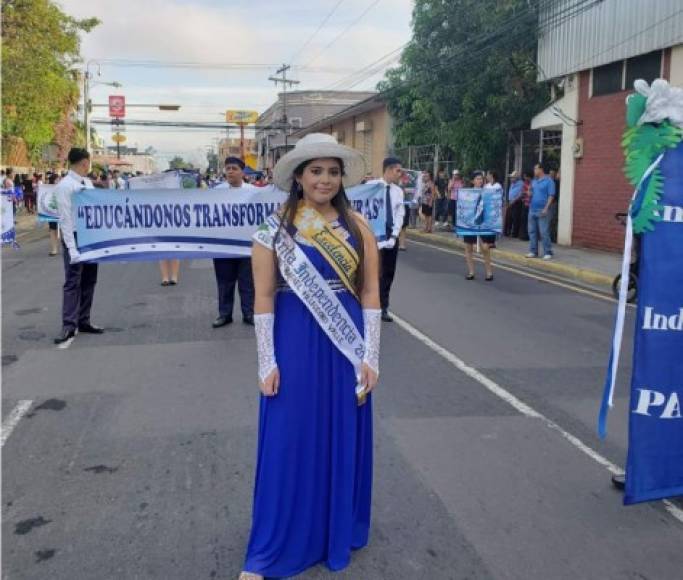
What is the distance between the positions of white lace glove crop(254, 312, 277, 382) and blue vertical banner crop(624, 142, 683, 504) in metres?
1.84

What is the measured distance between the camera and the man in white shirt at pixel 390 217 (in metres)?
8.90

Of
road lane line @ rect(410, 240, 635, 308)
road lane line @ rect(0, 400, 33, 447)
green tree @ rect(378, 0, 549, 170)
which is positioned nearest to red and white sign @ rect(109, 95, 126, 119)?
green tree @ rect(378, 0, 549, 170)

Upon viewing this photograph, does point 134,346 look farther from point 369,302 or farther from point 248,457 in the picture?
point 369,302

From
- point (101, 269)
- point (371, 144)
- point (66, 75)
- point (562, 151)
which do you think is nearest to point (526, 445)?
point (101, 269)

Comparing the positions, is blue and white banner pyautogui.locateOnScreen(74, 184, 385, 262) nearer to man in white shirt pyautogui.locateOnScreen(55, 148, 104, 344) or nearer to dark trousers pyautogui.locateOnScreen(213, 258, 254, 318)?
dark trousers pyautogui.locateOnScreen(213, 258, 254, 318)

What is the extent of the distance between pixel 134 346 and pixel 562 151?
13.8 m

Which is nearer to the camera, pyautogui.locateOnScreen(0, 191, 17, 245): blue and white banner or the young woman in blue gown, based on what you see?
the young woman in blue gown

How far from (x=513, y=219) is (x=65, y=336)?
14860mm

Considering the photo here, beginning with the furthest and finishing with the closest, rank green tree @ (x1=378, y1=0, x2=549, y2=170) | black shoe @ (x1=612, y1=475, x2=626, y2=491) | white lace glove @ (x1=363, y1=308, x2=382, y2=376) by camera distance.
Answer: green tree @ (x1=378, y1=0, x2=549, y2=170) < black shoe @ (x1=612, y1=475, x2=626, y2=491) < white lace glove @ (x1=363, y1=308, x2=382, y2=376)

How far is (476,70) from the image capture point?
20.4 meters

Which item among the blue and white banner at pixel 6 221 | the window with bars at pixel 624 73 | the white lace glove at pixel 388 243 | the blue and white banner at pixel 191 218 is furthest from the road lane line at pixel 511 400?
the window with bars at pixel 624 73

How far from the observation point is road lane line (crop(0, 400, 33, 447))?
5.17m

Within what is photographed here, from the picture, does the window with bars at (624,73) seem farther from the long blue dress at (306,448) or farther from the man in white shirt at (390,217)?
the long blue dress at (306,448)

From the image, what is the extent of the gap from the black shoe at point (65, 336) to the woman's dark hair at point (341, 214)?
18.3 ft
